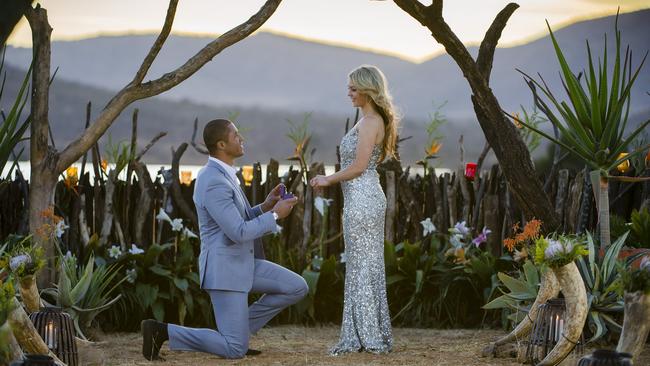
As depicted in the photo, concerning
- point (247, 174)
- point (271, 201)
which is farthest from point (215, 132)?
point (247, 174)

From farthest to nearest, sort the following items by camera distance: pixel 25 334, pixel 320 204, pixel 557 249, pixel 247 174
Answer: pixel 247 174
pixel 320 204
pixel 557 249
pixel 25 334

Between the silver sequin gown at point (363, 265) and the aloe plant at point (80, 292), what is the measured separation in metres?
1.49

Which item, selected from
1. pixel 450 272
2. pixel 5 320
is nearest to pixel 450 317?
pixel 450 272

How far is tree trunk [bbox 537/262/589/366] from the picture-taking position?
5.29m

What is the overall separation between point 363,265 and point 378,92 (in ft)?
3.62

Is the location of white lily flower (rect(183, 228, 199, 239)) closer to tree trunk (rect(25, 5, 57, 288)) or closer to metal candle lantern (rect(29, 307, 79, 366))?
tree trunk (rect(25, 5, 57, 288))

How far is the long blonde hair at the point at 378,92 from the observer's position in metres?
6.56

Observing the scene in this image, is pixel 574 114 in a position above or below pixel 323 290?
above

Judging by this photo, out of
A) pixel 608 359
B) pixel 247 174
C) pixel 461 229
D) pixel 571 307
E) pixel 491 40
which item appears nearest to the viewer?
pixel 608 359

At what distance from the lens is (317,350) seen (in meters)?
6.98

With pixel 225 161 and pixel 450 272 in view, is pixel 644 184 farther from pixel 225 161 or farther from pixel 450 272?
pixel 225 161

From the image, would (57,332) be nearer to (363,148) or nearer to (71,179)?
→ (363,148)

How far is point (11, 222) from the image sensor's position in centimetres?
832

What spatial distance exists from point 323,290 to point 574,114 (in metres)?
2.53
